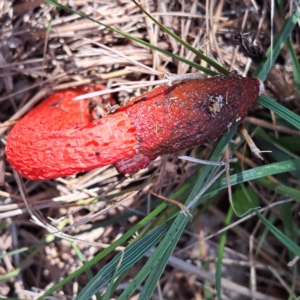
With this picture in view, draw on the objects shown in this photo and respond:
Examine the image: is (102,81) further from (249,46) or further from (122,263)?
(122,263)

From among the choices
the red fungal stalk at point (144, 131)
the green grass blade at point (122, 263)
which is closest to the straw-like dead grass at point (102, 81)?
the green grass blade at point (122, 263)

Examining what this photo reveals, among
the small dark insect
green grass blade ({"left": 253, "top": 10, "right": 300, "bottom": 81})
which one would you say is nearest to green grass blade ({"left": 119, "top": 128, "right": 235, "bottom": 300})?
green grass blade ({"left": 253, "top": 10, "right": 300, "bottom": 81})

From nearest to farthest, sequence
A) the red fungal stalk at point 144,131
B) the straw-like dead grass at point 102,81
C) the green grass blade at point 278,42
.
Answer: the red fungal stalk at point 144,131 < the green grass blade at point 278,42 < the straw-like dead grass at point 102,81

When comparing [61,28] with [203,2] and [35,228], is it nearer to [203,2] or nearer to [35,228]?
[203,2]

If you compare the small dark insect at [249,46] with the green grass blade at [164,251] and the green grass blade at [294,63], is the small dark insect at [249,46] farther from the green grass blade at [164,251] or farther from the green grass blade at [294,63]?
the green grass blade at [164,251]

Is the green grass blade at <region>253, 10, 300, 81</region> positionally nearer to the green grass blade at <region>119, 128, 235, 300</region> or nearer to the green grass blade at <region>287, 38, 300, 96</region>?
the green grass blade at <region>287, 38, 300, 96</region>

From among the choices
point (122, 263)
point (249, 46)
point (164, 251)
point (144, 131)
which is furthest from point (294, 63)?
point (122, 263)

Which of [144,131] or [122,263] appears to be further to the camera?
[122,263]
